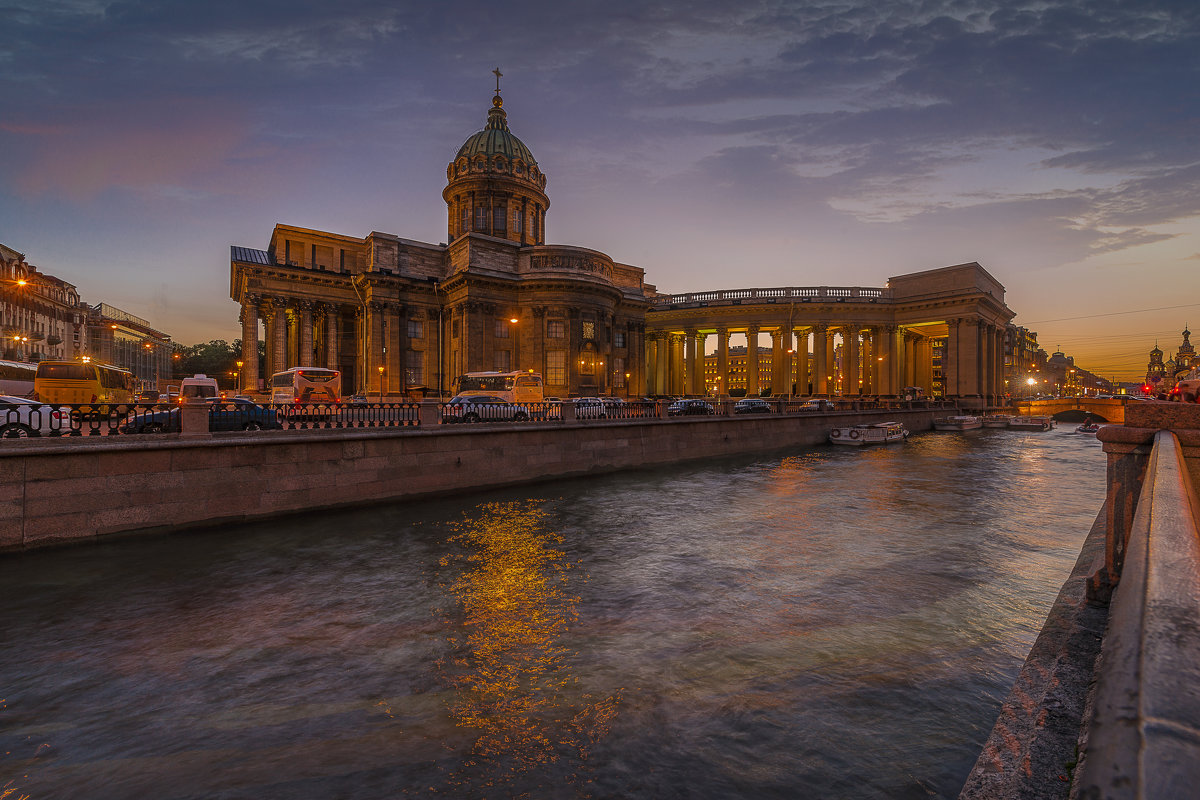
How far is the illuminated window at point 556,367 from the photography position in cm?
4697

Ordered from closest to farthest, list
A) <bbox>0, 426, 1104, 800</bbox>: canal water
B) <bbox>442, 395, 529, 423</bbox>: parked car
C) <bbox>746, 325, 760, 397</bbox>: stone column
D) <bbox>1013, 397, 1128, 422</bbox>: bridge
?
<bbox>0, 426, 1104, 800</bbox>: canal water < <bbox>442, 395, 529, 423</bbox>: parked car < <bbox>1013, 397, 1128, 422</bbox>: bridge < <bbox>746, 325, 760, 397</bbox>: stone column

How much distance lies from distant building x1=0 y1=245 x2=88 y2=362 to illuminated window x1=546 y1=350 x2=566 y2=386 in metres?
48.8

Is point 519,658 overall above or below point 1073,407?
below

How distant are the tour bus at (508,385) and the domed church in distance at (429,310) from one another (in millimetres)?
8501

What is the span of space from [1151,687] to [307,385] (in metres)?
32.8

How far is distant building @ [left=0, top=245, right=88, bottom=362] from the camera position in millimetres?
63125

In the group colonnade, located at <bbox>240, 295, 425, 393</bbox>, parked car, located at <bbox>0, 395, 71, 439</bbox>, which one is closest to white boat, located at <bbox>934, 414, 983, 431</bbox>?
colonnade, located at <bbox>240, 295, 425, 393</bbox>

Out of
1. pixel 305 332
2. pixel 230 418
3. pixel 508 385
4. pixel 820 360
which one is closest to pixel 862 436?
pixel 508 385

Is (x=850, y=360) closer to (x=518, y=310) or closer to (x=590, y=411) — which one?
(x=518, y=310)

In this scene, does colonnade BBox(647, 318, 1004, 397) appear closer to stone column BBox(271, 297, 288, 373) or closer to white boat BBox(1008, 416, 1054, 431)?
white boat BBox(1008, 416, 1054, 431)

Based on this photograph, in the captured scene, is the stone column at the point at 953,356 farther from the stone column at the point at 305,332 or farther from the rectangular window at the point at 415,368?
the stone column at the point at 305,332

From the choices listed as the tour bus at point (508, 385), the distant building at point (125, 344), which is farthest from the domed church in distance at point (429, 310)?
the distant building at point (125, 344)

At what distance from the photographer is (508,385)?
35312 mm

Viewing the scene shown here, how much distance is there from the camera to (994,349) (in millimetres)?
63344
